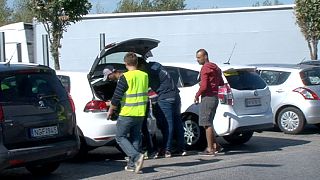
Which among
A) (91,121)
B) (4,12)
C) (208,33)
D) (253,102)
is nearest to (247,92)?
(253,102)

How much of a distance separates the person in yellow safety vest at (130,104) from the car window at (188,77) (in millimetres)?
2651

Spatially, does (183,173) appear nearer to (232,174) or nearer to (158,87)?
(232,174)

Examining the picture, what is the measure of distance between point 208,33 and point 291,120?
19.8 meters

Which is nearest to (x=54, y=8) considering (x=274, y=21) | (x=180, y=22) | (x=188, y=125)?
(x=188, y=125)

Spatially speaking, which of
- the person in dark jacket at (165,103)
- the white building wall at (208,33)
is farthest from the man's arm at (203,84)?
the white building wall at (208,33)

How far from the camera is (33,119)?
8930 mm

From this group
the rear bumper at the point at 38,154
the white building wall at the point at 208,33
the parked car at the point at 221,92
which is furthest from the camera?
the white building wall at the point at 208,33

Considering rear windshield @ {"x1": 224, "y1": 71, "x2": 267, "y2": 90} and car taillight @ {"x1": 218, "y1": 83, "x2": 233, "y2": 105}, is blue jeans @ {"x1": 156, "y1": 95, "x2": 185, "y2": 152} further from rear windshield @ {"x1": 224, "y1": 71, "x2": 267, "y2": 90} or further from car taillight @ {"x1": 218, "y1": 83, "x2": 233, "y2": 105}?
rear windshield @ {"x1": 224, "y1": 71, "x2": 267, "y2": 90}

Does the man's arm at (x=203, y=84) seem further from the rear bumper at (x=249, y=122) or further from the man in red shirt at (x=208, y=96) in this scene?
the rear bumper at (x=249, y=122)

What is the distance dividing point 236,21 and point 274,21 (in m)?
1.98

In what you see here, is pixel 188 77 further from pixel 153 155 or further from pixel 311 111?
pixel 311 111

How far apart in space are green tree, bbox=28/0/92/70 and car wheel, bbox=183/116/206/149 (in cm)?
1092

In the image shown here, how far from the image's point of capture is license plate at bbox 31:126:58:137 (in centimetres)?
893

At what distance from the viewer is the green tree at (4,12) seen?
58.6 meters
